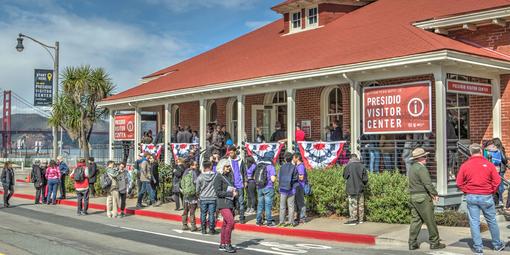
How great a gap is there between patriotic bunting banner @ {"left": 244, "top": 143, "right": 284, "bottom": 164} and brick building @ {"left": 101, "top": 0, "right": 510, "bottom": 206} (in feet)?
1.79

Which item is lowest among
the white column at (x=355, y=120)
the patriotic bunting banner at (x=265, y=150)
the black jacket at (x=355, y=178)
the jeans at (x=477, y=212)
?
the jeans at (x=477, y=212)

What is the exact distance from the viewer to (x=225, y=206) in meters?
11.0

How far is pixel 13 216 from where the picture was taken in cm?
1697

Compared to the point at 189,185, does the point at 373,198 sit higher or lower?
lower

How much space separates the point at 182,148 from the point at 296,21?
7427 millimetres

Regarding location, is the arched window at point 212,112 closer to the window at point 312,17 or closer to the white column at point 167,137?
the white column at point 167,137

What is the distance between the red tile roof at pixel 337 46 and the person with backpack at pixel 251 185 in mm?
3227

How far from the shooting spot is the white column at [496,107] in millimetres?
14609

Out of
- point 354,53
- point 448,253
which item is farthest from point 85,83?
point 448,253

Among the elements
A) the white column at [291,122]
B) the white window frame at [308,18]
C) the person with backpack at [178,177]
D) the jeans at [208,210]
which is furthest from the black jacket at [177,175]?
the white window frame at [308,18]

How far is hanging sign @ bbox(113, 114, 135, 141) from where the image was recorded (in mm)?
24188

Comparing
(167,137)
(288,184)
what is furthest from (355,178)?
(167,137)

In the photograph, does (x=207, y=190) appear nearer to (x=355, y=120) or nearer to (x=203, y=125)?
(x=355, y=120)

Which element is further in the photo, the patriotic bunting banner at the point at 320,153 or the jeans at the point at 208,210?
the patriotic bunting banner at the point at 320,153
